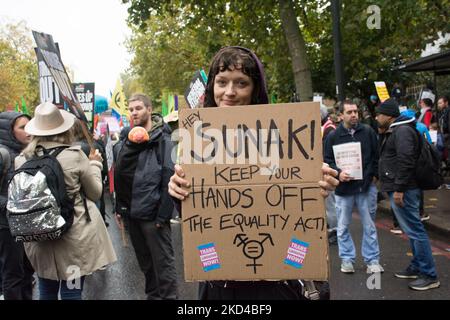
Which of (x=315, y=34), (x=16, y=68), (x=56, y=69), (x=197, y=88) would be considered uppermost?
(x=16, y=68)

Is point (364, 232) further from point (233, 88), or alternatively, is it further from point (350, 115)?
point (233, 88)

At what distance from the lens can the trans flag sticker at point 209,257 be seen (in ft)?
6.10

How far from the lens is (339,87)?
9695 mm

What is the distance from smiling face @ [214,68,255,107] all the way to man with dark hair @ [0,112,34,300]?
258cm

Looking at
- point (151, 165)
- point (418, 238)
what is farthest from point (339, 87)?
point (151, 165)

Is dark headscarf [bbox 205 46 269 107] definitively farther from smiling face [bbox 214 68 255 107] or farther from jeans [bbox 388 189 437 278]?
jeans [bbox 388 189 437 278]

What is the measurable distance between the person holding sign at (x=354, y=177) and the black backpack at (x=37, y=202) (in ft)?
10.2

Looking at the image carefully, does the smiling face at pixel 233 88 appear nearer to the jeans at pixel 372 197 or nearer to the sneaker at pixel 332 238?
the jeans at pixel 372 197

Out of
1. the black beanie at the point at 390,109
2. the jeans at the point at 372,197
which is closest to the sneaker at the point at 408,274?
the jeans at the point at 372,197

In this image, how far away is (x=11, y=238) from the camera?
4031mm

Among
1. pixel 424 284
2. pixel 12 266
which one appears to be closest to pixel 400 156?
pixel 424 284

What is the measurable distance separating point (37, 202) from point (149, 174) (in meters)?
1.18

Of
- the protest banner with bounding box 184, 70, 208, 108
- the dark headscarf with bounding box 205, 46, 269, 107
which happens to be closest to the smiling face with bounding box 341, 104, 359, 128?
the protest banner with bounding box 184, 70, 208, 108
